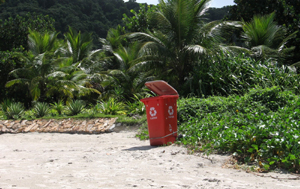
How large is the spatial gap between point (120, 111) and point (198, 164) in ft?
26.0

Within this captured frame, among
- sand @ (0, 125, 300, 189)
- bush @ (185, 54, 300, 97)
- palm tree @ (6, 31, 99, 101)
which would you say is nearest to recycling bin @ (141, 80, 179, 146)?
sand @ (0, 125, 300, 189)

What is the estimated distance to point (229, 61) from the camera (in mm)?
10961

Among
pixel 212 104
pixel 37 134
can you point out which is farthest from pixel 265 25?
pixel 37 134

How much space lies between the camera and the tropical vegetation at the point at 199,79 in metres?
4.86

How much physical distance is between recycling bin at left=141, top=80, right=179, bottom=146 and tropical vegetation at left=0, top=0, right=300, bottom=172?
0.38m

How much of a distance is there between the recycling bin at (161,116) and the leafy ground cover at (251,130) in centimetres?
37

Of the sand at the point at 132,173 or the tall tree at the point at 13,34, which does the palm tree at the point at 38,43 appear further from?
the sand at the point at 132,173

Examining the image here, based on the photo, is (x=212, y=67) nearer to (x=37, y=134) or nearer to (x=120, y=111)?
(x=120, y=111)

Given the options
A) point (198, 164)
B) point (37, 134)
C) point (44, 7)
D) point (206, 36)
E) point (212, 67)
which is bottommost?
point (37, 134)

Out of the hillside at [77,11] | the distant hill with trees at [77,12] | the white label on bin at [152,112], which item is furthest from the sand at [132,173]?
the hillside at [77,11]

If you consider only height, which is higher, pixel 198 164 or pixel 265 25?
pixel 265 25

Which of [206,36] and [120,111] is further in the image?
[206,36]

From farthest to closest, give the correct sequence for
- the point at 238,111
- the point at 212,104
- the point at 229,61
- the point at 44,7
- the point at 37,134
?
the point at 44,7
the point at 229,61
the point at 37,134
the point at 212,104
the point at 238,111

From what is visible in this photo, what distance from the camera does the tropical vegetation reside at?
486 cm
